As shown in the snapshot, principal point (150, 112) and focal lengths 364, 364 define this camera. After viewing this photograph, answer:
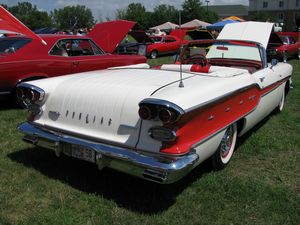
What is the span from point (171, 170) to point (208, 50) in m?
3.32

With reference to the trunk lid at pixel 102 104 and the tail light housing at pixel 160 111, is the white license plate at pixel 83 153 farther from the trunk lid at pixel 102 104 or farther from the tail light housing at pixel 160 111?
the tail light housing at pixel 160 111

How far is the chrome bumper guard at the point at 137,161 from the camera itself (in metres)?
2.79

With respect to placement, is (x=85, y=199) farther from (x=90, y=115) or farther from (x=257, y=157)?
(x=257, y=157)

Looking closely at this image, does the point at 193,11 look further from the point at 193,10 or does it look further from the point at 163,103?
the point at 163,103

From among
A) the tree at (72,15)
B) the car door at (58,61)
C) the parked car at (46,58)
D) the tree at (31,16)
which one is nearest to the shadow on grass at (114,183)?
the parked car at (46,58)

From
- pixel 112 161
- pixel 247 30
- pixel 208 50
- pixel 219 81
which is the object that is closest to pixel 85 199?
pixel 112 161

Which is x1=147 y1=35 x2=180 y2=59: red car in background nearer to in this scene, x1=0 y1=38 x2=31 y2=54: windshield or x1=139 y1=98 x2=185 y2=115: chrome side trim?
x1=0 y1=38 x2=31 y2=54: windshield

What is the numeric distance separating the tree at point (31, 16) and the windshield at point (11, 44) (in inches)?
2901

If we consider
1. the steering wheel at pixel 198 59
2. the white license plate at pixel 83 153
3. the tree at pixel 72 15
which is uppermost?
the steering wheel at pixel 198 59

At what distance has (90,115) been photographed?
10.6 feet

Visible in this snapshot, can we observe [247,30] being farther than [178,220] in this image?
Yes

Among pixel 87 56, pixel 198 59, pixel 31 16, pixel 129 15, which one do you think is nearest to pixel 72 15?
pixel 31 16

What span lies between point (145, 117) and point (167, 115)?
18 centimetres

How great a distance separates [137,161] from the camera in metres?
2.87
